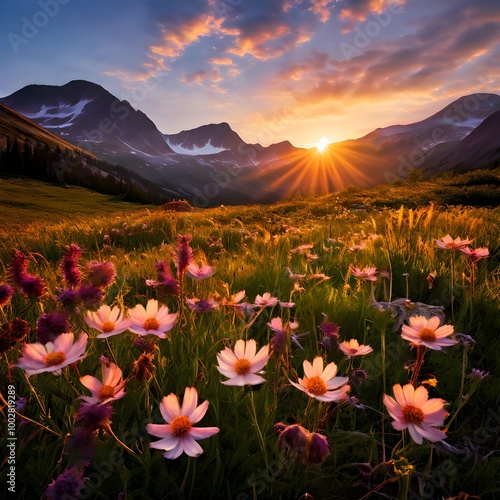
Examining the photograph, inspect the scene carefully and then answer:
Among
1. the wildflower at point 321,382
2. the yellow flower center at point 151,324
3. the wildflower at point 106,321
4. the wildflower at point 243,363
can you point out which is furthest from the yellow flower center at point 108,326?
the wildflower at point 321,382

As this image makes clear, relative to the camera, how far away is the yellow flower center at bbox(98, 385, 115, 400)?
123 centimetres

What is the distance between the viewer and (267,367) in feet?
6.57

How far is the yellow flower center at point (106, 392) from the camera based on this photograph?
48.4 inches

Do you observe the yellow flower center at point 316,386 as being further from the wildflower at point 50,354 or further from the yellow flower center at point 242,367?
the wildflower at point 50,354

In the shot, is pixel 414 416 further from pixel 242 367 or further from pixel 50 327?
pixel 50 327

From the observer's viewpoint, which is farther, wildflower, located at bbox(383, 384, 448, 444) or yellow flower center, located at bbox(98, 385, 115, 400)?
yellow flower center, located at bbox(98, 385, 115, 400)

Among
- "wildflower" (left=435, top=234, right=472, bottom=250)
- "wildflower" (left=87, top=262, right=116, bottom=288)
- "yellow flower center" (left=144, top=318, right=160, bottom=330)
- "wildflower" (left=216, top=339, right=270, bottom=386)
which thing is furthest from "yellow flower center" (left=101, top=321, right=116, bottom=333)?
"wildflower" (left=435, top=234, right=472, bottom=250)

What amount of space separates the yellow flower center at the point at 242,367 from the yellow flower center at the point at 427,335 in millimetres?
768

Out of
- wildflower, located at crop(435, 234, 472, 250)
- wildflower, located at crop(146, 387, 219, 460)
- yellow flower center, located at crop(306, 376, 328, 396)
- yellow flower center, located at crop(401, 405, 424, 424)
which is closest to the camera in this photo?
wildflower, located at crop(146, 387, 219, 460)

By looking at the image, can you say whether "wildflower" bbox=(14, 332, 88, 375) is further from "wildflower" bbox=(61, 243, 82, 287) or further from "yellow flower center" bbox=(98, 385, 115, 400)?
"wildflower" bbox=(61, 243, 82, 287)

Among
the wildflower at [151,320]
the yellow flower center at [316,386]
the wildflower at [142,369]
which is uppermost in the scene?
the wildflower at [151,320]

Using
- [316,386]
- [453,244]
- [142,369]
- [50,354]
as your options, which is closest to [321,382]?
[316,386]

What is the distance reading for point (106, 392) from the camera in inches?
48.6

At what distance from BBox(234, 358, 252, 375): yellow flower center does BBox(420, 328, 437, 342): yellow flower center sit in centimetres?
77
